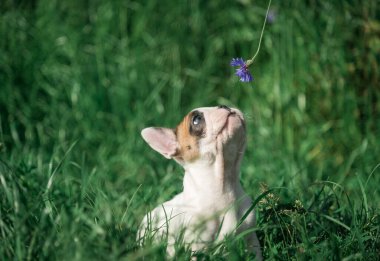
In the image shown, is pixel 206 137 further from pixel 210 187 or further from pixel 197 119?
pixel 210 187

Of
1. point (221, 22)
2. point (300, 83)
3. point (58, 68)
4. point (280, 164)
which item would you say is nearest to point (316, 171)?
point (280, 164)

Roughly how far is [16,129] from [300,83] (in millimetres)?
2393

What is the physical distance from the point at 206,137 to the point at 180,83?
9.53ft

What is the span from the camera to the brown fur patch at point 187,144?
305cm

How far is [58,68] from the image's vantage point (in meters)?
5.84

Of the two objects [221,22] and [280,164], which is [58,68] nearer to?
[221,22]

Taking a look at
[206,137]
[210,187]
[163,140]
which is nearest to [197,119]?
[206,137]

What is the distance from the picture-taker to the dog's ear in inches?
123

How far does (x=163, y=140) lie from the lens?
10.3ft

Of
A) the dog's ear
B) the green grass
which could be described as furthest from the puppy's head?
the green grass

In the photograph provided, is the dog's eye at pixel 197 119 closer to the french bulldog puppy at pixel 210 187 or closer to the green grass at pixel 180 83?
the french bulldog puppy at pixel 210 187

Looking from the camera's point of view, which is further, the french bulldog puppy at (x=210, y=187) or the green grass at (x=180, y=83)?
the green grass at (x=180, y=83)

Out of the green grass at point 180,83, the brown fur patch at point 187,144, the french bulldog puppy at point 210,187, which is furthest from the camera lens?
the green grass at point 180,83

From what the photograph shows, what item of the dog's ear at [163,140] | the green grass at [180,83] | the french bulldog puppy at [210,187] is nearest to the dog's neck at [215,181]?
the french bulldog puppy at [210,187]
